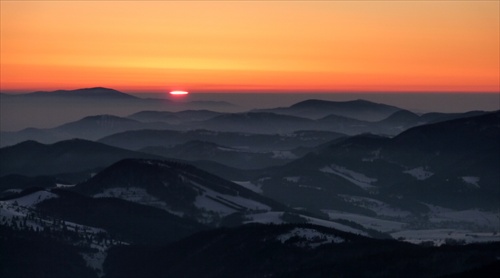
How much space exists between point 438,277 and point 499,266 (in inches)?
499

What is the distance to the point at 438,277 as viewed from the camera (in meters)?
192

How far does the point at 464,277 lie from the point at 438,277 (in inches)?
403

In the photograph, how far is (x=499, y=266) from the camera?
182 meters

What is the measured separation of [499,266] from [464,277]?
15.1 ft

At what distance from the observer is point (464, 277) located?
182 m
